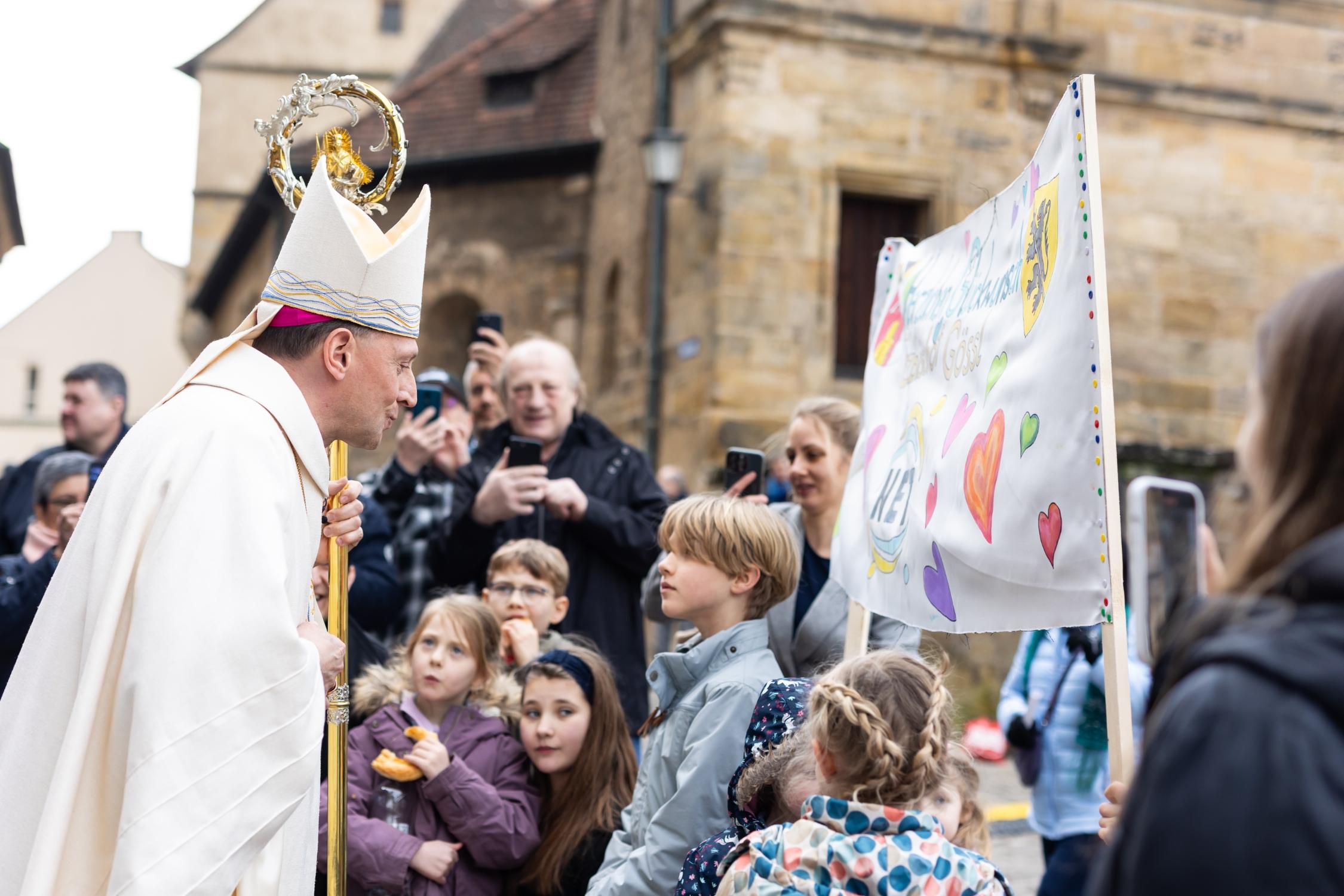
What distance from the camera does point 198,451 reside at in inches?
118

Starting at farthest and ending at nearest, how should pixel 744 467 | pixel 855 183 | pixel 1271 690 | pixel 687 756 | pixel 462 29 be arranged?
pixel 462 29 → pixel 855 183 → pixel 744 467 → pixel 687 756 → pixel 1271 690

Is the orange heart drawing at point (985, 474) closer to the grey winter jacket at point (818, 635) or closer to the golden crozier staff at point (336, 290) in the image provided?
the grey winter jacket at point (818, 635)

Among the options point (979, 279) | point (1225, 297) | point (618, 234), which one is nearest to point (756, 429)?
point (618, 234)

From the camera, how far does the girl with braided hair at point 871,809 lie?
2.56m

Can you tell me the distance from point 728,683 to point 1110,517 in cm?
119

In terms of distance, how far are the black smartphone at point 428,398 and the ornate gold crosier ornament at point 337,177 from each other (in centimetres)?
202

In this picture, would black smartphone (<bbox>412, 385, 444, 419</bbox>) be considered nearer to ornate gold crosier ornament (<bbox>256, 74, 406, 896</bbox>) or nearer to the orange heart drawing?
ornate gold crosier ornament (<bbox>256, 74, 406, 896</bbox>)

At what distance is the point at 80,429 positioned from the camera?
22.5ft

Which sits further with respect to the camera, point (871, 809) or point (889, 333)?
point (889, 333)

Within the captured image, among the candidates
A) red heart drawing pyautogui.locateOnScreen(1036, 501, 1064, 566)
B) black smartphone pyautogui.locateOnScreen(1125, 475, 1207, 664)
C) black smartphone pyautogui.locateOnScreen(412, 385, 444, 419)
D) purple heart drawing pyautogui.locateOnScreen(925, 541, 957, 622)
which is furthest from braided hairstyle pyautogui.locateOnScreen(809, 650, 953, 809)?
black smartphone pyautogui.locateOnScreen(1125, 475, 1207, 664)

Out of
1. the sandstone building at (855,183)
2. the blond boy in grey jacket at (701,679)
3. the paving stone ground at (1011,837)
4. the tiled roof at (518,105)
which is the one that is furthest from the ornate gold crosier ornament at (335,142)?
the tiled roof at (518,105)

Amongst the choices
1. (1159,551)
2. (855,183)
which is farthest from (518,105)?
(1159,551)

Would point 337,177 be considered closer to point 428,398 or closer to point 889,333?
point 889,333

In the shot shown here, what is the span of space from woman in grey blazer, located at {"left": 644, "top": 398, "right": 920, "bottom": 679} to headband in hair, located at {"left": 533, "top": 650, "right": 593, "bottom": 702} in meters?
0.42
